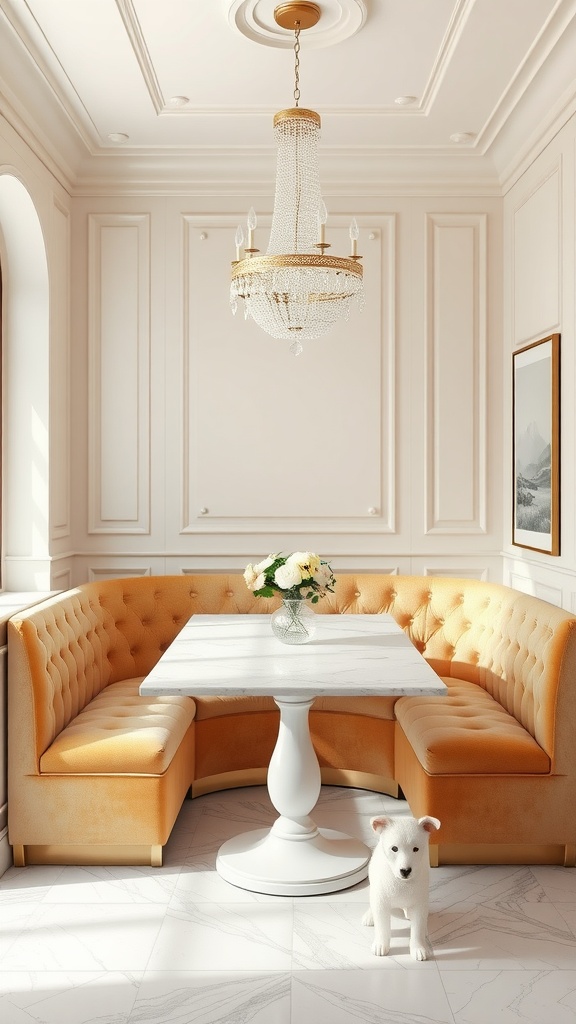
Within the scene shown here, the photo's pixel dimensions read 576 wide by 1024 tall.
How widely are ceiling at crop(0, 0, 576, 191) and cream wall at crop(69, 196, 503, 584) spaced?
0.70 ft

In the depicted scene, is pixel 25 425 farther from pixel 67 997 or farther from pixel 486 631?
pixel 67 997

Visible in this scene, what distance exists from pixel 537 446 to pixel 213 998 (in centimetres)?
272

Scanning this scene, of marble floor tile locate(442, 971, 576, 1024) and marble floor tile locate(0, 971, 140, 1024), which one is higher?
marble floor tile locate(0, 971, 140, 1024)

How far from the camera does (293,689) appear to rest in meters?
2.69

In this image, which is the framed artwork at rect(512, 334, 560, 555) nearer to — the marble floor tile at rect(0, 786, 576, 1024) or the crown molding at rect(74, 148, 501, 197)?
the crown molding at rect(74, 148, 501, 197)

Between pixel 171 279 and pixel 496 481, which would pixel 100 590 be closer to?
pixel 171 279

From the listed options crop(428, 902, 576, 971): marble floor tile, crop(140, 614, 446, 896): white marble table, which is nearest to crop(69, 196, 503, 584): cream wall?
crop(140, 614, 446, 896): white marble table

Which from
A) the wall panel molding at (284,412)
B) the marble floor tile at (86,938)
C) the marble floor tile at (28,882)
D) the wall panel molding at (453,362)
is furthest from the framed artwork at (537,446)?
the marble floor tile at (28,882)

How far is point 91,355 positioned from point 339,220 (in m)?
1.51

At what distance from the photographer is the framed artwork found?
12.4 feet

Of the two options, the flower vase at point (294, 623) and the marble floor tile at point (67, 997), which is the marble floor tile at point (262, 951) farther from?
the flower vase at point (294, 623)

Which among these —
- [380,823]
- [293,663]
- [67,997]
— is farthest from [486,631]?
[67,997]

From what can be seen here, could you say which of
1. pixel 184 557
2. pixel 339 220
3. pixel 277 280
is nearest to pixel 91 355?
pixel 184 557

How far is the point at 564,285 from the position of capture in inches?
148
